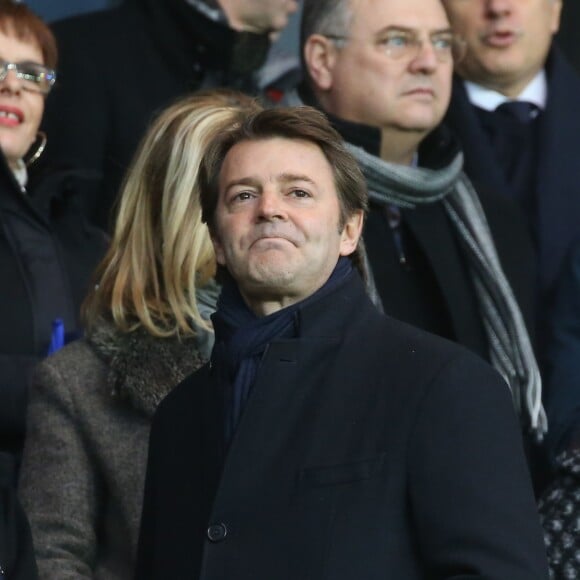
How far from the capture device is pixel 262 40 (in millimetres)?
6055

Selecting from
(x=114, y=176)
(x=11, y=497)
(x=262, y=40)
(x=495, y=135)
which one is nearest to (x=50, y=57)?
(x=114, y=176)

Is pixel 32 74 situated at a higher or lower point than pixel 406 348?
lower

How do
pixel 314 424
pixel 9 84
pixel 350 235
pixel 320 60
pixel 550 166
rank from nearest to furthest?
pixel 314 424
pixel 350 235
pixel 9 84
pixel 320 60
pixel 550 166

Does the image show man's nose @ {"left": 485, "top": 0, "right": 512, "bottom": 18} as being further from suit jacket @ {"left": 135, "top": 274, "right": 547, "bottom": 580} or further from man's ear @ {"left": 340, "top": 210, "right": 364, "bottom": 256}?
suit jacket @ {"left": 135, "top": 274, "right": 547, "bottom": 580}

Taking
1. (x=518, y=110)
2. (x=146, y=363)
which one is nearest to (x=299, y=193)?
(x=146, y=363)

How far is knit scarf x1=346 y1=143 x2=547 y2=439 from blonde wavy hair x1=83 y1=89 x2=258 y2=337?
0.62m

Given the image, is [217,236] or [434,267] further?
[434,267]

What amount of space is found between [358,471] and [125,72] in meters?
2.74

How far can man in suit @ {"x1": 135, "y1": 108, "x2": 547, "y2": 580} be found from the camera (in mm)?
3307

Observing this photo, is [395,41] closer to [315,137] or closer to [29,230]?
[29,230]

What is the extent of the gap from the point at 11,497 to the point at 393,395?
2.48ft

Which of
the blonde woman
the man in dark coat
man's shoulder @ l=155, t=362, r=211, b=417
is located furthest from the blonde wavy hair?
the man in dark coat

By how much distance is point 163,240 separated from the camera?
14.4 feet

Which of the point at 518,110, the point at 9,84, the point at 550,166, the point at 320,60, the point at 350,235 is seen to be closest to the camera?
the point at 350,235
